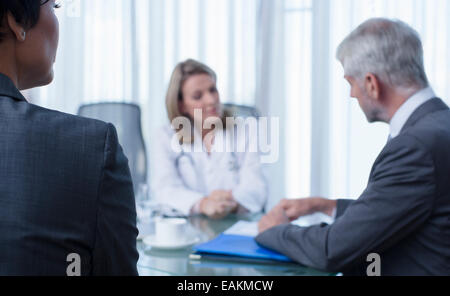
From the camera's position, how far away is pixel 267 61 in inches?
118

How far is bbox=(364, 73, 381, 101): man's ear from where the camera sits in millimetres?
1122

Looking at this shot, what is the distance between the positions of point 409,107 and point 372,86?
11 cm

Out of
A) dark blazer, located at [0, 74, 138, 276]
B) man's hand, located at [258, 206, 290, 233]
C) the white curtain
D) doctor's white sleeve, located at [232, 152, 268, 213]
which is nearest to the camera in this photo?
dark blazer, located at [0, 74, 138, 276]

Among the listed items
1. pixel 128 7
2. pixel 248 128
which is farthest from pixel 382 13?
pixel 128 7

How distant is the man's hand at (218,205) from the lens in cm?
151

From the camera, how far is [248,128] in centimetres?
220

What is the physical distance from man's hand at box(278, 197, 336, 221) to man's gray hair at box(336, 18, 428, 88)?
42 centimetres

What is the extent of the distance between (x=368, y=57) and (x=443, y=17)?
1.91m

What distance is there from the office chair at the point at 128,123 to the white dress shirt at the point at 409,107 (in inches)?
60.4

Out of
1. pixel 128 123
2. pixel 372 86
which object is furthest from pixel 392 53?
pixel 128 123

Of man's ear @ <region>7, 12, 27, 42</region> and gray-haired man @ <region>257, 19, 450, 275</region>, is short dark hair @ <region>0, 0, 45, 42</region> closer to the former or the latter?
man's ear @ <region>7, 12, 27, 42</region>
